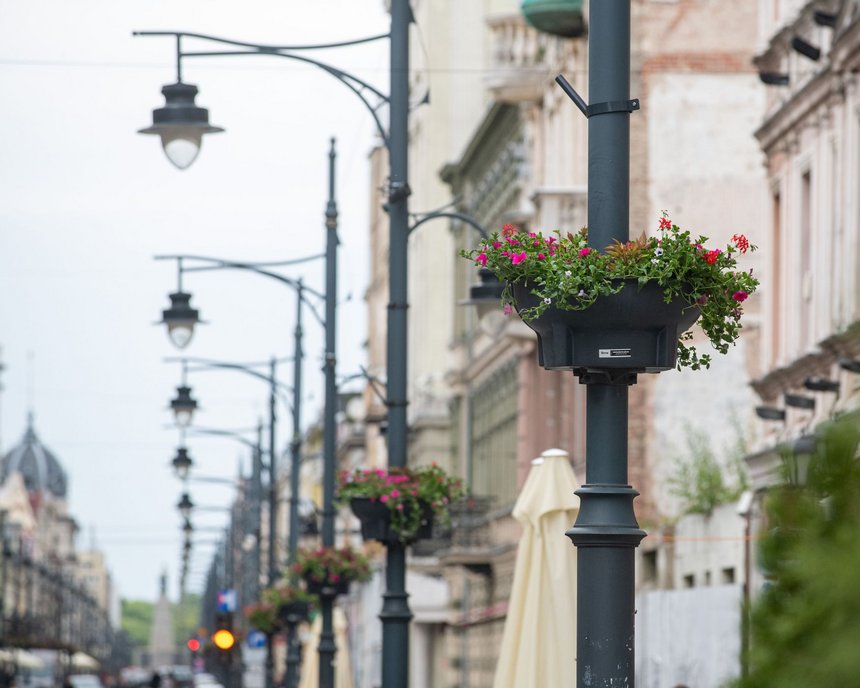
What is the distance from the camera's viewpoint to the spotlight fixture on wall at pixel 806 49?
23047mm

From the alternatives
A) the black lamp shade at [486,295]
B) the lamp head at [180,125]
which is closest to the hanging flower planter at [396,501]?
the black lamp shade at [486,295]

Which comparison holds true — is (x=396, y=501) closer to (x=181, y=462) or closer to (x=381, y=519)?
(x=381, y=519)

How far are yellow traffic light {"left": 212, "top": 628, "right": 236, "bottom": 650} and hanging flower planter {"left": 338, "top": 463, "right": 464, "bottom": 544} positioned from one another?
16.9m

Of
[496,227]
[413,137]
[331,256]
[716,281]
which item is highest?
[413,137]

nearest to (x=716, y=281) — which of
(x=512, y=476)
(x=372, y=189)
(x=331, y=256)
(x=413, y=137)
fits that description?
(x=331, y=256)

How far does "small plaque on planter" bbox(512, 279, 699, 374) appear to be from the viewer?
8.57 metres

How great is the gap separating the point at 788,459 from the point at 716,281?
503 cm

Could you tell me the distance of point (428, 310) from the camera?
2438 inches

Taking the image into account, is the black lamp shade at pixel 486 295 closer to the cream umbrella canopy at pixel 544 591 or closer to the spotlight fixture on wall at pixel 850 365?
the cream umbrella canopy at pixel 544 591

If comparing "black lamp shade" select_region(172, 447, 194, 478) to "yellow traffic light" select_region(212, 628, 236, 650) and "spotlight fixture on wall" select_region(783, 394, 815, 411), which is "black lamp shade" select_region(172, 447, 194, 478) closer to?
"yellow traffic light" select_region(212, 628, 236, 650)

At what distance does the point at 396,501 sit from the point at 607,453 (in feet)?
29.8

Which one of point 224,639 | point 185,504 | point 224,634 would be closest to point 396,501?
point 224,639

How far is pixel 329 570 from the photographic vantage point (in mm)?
28594

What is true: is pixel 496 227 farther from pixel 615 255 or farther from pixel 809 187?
pixel 615 255
